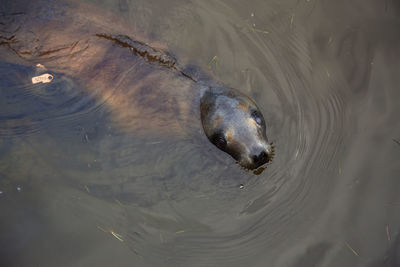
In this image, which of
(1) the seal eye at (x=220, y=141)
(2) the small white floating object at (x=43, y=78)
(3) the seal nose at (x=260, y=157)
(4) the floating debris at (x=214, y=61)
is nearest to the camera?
(3) the seal nose at (x=260, y=157)

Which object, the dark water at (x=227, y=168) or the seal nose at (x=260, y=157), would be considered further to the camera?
the dark water at (x=227, y=168)

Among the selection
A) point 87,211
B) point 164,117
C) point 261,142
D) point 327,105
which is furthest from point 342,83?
point 87,211

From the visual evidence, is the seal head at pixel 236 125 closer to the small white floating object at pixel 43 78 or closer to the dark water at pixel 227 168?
the dark water at pixel 227 168

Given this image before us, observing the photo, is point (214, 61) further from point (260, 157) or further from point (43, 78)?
point (43, 78)

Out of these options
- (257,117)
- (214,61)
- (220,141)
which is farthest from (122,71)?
(257,117)

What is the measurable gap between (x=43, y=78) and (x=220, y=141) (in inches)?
98.8

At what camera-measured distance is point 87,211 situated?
13.2 ft

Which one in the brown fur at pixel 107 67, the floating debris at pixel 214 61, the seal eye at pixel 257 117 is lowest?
the brown fur at pixel 107 67

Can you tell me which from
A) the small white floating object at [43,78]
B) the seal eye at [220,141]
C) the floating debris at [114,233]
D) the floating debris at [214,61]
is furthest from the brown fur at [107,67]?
the floating debris at [114,233]

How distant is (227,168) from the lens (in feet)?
13.3

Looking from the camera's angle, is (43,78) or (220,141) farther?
(43,78)

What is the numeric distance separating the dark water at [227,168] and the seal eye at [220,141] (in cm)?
15

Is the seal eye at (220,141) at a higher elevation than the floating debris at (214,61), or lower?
lower

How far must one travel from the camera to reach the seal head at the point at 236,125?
12.0ft
